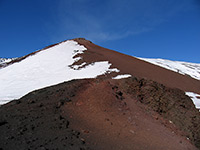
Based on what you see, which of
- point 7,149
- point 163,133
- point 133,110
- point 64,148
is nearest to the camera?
point 7,149

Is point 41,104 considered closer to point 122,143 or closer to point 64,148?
point 64,148

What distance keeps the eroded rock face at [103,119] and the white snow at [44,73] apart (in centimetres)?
543

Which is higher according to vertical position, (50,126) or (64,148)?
(50,126)

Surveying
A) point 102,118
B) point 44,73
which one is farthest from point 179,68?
point 102,118

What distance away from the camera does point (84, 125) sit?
19.6 feet

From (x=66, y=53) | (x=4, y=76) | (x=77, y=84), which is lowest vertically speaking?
(x=77, y=84)

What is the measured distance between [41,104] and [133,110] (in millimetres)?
3714

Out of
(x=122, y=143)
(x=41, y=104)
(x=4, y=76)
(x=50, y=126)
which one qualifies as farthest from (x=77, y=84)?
(x=4, y=76)

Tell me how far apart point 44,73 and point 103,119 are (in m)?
11.7

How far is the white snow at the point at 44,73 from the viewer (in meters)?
13.7

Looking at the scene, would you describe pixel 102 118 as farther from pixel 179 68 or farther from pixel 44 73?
pixel 179 68

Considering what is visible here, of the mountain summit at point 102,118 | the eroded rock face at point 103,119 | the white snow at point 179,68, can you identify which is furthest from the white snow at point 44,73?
the white snow at point 179,68

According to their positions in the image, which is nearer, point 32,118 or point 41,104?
point 32,118

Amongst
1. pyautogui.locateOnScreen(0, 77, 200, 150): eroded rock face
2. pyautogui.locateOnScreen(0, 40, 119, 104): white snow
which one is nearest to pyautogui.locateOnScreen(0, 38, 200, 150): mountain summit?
pyautogui.locateOnScreen(0, 77, 200, 150): eroded rock face
